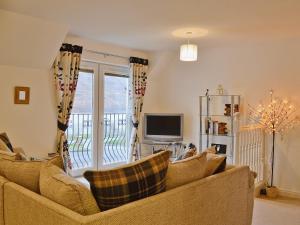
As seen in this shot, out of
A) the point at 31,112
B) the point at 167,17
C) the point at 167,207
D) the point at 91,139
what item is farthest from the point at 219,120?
the point at 167,207

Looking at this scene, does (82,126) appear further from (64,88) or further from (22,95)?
(22,95)

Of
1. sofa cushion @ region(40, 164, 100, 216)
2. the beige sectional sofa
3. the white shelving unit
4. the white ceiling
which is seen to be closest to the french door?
the white ceiling

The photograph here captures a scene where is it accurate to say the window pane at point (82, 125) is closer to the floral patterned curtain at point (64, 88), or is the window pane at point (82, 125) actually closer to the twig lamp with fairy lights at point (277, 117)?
the floral patterned curtain at point (64, 88)

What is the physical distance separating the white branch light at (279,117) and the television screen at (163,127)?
1438 millimetres

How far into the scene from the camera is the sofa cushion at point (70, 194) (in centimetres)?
148

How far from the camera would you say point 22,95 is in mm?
3945

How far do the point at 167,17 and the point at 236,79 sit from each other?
1972 millimetres

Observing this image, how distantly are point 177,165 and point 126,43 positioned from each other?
3.34m

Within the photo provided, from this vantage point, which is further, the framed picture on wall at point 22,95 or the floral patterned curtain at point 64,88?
the floral patterned curtain at point 64,88

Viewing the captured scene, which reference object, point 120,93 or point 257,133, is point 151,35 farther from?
point 257,133

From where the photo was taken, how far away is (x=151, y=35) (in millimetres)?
4324

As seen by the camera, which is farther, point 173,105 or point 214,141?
point 173,105

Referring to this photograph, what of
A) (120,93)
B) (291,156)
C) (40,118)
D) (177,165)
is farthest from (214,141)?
(177,165)

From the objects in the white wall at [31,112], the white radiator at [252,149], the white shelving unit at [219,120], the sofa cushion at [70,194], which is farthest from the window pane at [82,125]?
the sofa cushion at [70,194]
